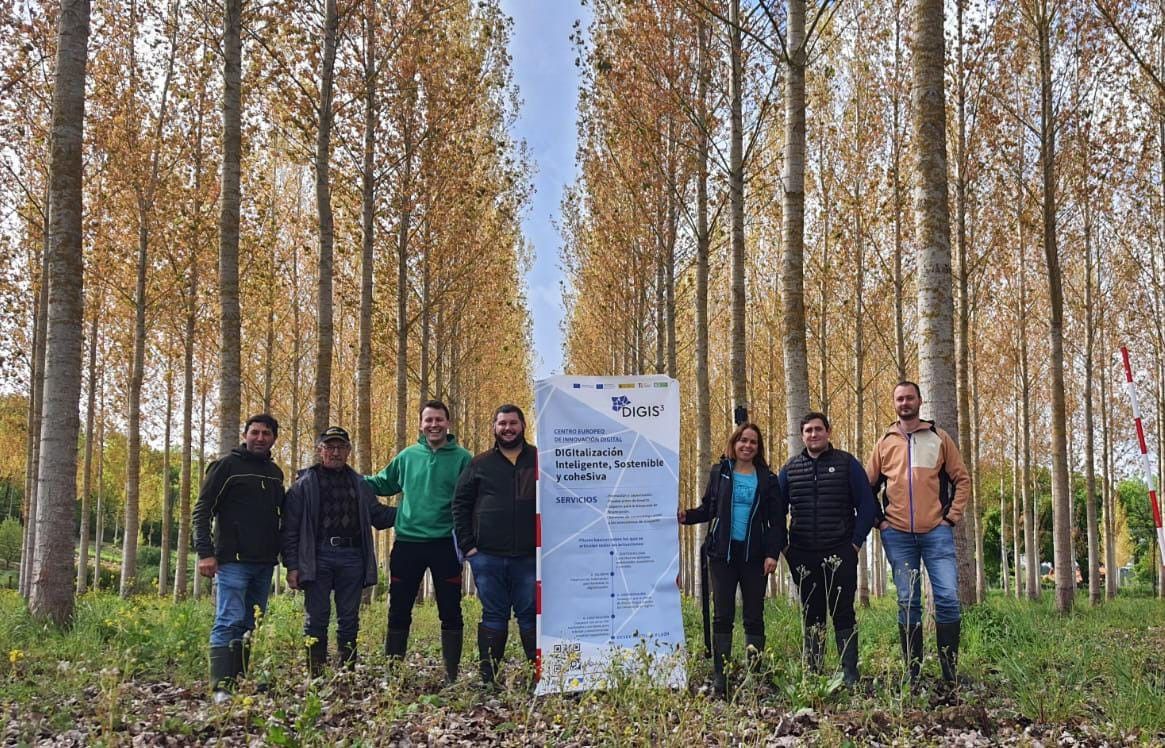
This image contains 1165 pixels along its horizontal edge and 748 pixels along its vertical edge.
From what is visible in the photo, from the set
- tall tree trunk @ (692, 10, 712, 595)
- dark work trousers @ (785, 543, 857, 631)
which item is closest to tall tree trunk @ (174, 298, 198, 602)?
tall tree trunk @ (692, 10, 712, 595)

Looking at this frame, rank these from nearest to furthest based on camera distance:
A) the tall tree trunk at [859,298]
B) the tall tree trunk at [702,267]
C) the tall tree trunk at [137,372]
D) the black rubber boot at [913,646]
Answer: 1. the black rubber boot at [913,646]
2. the tall tree trunk at [702,267]
3. the tall tree trunk at [137,372]
4. the tall tree trunk at [859,298]

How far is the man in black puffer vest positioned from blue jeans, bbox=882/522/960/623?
30 cm

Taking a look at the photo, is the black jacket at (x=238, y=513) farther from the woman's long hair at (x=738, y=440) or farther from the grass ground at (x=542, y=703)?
the woman's long hair at (x=738, y=440)

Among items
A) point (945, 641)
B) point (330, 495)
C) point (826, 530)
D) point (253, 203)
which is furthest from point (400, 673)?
point (253, 203)

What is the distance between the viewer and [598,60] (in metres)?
12.5

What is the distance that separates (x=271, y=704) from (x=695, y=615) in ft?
20.4

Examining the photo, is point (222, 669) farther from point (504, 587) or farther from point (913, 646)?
point (913, 646)

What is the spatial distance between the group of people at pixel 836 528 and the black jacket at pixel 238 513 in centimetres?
309

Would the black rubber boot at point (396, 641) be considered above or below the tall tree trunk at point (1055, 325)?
below

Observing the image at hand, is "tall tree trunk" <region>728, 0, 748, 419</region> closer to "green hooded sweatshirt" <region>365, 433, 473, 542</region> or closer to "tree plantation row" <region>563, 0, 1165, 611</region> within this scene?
"tree plantation row" <region>563, 0, 1165, 611</region>

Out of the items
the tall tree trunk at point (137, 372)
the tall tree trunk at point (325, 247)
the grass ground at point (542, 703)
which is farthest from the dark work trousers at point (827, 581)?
the tall tree trunk at point (137, 372)

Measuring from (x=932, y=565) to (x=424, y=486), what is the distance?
366 cm

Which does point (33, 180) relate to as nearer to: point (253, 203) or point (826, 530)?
point (253, 203)

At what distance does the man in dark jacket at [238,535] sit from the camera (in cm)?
544
